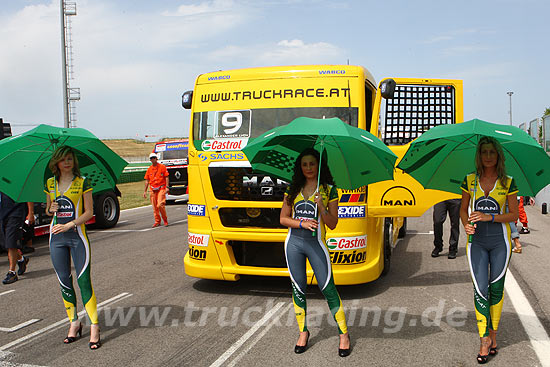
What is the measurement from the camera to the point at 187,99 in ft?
23.3

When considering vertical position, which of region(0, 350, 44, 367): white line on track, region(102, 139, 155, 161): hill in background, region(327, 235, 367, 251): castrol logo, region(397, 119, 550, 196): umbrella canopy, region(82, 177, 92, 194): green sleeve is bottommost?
region(0, 350, 44, 367): white line on track

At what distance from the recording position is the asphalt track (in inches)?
179

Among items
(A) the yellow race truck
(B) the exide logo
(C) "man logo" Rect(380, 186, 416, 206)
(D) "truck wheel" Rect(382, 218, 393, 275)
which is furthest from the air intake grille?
(B) the exide logo

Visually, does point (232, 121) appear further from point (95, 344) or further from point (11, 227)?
point (11, 227)

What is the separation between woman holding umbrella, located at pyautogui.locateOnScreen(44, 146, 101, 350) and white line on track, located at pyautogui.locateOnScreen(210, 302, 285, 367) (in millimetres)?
1225

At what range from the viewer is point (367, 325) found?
17.4 feet

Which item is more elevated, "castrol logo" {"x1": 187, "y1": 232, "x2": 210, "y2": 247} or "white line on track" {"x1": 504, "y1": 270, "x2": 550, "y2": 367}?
"castrol logo" {"x1": 187, "y1": 232, "x2": 210, "y2": 247}

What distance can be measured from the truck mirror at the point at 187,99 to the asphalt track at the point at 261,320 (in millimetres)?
2408

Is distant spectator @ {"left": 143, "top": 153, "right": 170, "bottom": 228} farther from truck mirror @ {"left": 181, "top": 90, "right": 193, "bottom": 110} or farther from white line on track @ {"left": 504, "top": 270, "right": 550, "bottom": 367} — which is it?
white line on track @ {"left": 504, "top": 270, "right": 550, "bottom": 367}

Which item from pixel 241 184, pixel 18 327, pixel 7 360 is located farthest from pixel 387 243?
pixel 7 360

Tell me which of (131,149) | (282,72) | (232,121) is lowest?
(232,121)

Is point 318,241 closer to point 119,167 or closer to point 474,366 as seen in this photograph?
point 474,366

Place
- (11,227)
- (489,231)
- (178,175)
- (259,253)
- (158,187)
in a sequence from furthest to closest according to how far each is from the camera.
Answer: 1. (178,175)
2. (158,187)
3. (11,227)
4. (259,253)
5. (489,231)

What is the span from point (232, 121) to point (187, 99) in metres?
0.91
